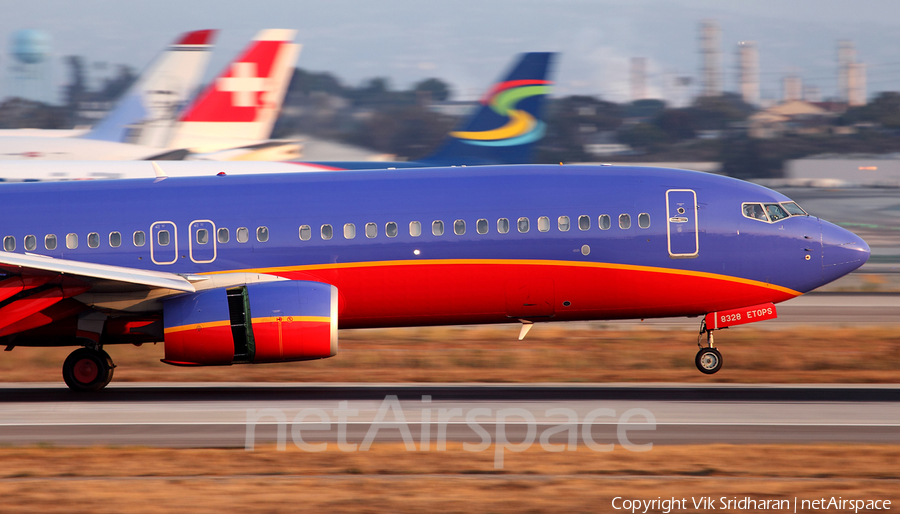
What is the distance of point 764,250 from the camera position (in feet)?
59.3

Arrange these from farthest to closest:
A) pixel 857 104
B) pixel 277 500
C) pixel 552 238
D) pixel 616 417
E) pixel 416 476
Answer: pixel 857 104, pixel 552 238, pixel 616 417, pixel 416 476, pixel 277 500

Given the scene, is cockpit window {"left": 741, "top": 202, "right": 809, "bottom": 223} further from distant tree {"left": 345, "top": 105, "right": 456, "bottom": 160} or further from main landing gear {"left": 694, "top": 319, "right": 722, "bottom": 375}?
distant tree {"left": 345, "top": 105, "right": 456, "bottom": 160}

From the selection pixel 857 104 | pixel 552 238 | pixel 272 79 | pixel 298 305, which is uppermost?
pixel 857 104

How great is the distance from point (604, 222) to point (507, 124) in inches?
794

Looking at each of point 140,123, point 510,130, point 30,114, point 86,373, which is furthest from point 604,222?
point 30,114

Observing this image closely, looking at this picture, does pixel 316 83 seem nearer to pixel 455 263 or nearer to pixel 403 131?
pixel 403 131

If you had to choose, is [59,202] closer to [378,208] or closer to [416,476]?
[378,208]

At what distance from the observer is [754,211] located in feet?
60.0

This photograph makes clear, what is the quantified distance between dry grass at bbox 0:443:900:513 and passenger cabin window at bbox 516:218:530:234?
5990mm

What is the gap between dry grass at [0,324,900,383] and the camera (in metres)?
20.2

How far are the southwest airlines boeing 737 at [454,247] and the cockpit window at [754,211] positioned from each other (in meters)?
0.03

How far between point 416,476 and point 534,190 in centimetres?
837

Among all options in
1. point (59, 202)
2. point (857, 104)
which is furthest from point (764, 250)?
point (857, 104)

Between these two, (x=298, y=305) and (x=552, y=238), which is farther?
(x=552, y=238)
